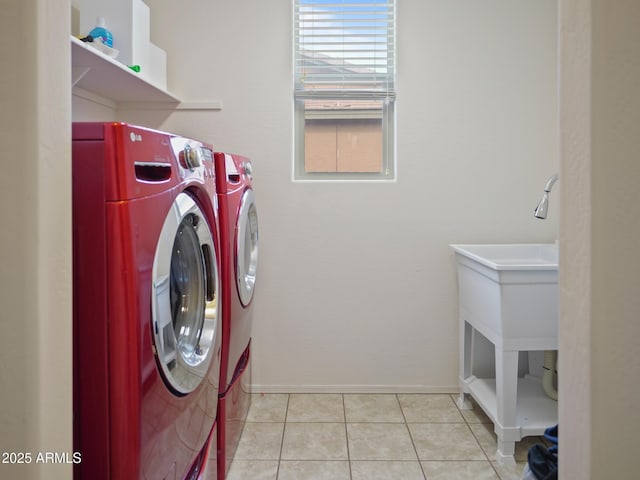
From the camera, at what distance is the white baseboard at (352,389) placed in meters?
2.44

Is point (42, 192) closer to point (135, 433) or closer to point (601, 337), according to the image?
point (135, 433)

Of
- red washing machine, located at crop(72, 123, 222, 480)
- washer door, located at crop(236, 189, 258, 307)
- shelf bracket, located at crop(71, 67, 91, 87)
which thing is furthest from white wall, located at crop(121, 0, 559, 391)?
red washing machine, located at crop(72, 123, 222, 480)

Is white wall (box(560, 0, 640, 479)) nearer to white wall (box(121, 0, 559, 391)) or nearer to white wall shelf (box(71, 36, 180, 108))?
white wall shelf (box(71, 36, 180, 108))

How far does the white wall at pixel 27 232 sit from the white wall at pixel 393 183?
5.81 feet

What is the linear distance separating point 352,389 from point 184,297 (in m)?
1.45

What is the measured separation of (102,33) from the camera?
178cm

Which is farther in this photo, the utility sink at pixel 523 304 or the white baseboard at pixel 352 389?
the white baseboard at pixel 352 389

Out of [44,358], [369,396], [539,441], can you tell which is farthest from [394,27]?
[44,358]

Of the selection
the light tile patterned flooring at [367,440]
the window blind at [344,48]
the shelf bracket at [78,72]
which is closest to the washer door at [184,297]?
the light tile patterned flooring at [367,440]

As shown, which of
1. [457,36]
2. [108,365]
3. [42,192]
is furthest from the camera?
[457,36]

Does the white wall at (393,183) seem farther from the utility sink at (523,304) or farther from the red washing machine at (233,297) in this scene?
the utility sink at (523,304)

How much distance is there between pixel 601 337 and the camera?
63cm

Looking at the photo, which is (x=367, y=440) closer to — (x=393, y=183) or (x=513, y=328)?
(x=513, y=328)

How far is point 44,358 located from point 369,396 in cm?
202
